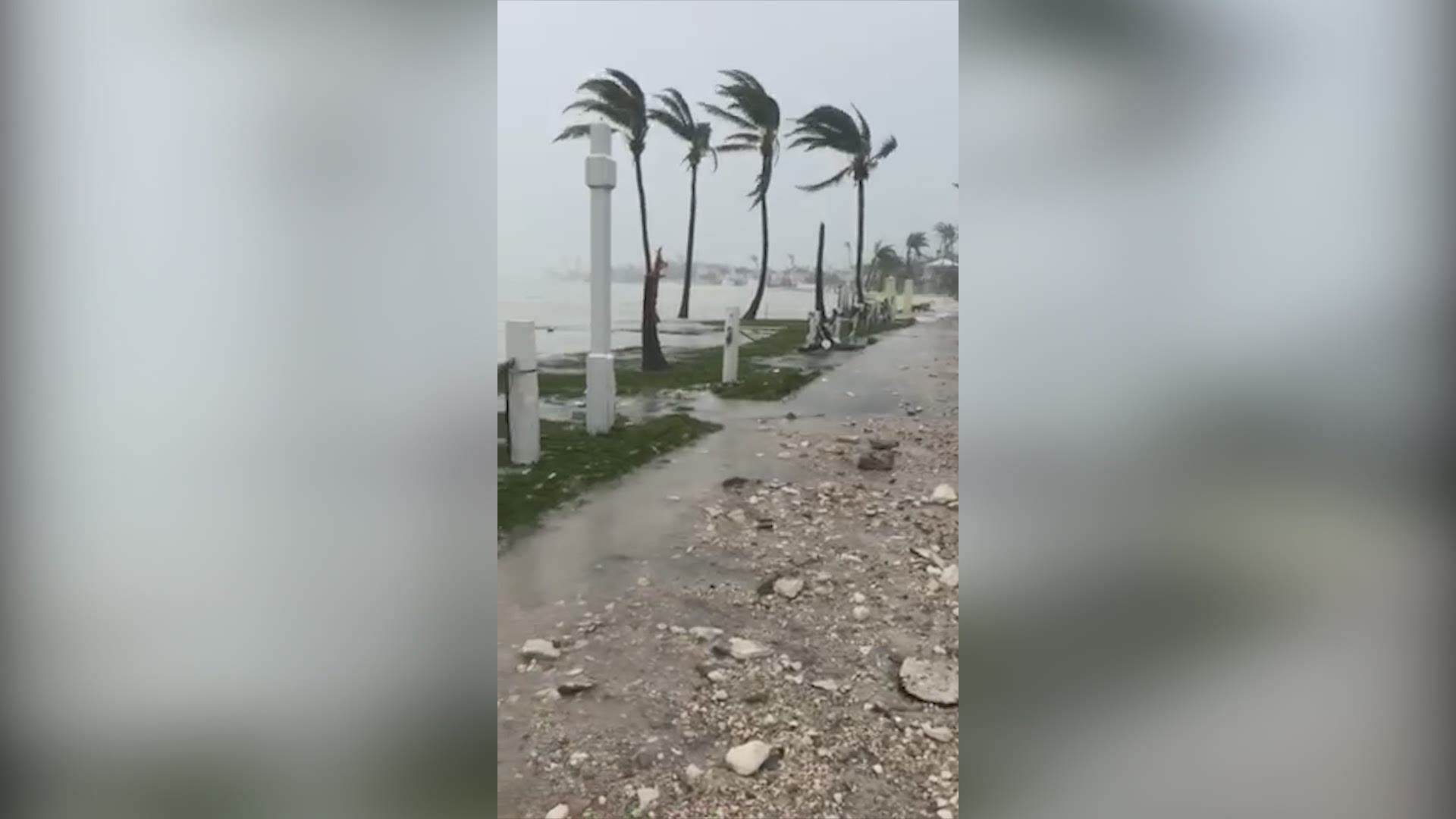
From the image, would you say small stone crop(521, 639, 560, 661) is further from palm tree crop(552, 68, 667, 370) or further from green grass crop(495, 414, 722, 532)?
palm tree crop(552, 68, 667, 370)

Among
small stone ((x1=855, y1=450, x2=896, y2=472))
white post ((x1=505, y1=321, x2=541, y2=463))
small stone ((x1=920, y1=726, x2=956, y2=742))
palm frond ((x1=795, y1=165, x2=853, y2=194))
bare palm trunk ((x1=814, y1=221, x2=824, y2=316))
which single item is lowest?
small stone ((x1=920, y1=726, x2=956, y2=742))

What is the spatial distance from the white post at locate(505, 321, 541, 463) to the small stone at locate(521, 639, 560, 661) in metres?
0.29

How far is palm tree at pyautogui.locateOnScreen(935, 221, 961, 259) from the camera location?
4.20 ft

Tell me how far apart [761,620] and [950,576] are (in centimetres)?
32

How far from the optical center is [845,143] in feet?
4.37

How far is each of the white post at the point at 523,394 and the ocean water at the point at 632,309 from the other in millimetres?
18

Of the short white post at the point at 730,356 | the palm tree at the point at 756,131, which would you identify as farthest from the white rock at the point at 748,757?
the palm tree at the point at 756,131

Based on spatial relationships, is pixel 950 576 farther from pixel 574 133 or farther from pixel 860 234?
pixel 574 133

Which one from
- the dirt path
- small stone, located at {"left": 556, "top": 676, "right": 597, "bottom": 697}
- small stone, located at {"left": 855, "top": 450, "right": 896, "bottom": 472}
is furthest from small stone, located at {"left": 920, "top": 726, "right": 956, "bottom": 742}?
small stone, located at {"left": 556, "top": 676, "right": 597, "bottom": 697}

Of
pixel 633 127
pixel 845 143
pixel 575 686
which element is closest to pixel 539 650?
pixel 575 686
